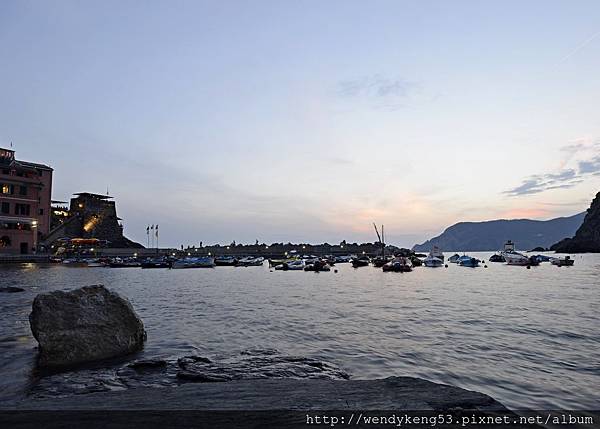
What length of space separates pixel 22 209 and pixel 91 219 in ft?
167

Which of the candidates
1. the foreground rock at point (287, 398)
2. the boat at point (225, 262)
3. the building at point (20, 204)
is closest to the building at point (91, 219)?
the building at point (20, 204)

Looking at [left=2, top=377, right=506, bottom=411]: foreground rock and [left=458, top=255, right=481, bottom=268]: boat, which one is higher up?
[left=2, top=377, right=506, bottom=411]: foreground rock

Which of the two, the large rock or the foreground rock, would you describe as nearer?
the foreground rock

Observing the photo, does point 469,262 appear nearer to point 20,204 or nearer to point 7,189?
point 20,204

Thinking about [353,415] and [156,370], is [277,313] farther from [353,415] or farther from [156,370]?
[353,415]

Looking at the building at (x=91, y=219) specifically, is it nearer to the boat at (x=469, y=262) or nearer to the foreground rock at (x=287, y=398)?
the boat at (x=469, y=262)

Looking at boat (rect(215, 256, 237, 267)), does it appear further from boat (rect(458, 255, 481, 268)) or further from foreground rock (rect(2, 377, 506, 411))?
foreground rock (rect(2, 377, 506, 411))

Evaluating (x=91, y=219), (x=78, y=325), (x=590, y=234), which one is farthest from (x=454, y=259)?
(x=78, y=325)

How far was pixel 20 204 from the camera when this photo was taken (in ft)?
284

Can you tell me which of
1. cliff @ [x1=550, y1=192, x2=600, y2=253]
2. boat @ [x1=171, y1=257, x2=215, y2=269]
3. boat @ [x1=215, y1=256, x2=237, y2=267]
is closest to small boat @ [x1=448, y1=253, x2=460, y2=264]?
boat @ [x1=215, y1=256, x2=237, y2=267]

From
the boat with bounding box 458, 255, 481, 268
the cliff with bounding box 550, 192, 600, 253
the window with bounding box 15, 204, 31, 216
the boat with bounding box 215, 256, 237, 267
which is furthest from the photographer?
the cliff with bounding box 550, 192, 600, 253

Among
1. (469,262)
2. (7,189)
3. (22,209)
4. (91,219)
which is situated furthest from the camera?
(91,219)

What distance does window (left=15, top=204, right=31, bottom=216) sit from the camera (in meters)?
85.8

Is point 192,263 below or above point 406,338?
below
